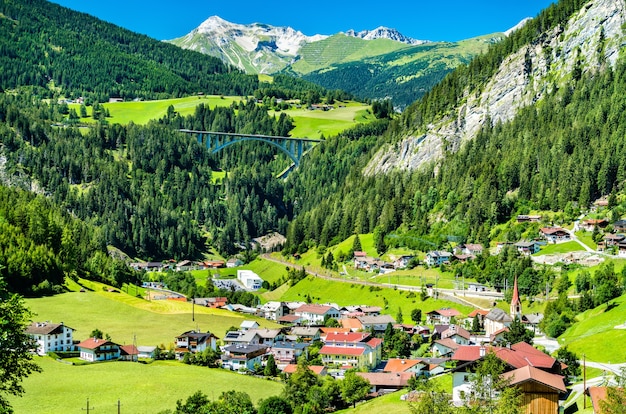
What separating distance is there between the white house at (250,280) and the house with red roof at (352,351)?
73337 mm

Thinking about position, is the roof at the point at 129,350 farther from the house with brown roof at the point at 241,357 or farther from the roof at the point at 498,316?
the roof at the point at 498,316

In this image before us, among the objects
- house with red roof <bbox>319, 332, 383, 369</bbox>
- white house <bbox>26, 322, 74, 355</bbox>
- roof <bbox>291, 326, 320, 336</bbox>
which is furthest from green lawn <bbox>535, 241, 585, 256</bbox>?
white house <bbox>26, 322, 74, 355</bbox>

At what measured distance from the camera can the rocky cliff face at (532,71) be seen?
575 feet

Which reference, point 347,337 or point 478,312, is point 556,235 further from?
point 347,337

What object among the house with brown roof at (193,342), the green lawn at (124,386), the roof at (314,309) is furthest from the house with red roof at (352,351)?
the roof at (314,309)

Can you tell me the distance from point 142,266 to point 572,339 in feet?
435

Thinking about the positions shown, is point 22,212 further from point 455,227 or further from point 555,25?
point 555,25

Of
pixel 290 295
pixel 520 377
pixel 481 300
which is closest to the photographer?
pixel 520 377

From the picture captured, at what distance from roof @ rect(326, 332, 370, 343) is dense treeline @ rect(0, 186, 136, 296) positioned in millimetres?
45766

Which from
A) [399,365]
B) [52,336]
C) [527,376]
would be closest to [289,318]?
[399,365]

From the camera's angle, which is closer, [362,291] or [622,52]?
[362,291]

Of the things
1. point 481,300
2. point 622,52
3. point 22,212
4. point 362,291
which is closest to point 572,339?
point 481,300

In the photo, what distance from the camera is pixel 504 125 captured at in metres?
178

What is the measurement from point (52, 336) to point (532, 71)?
463 feet
